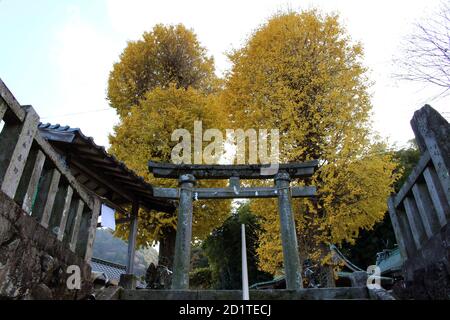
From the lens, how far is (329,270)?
1013cm

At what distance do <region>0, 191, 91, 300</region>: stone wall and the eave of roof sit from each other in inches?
112

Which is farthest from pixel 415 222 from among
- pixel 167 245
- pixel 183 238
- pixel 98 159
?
pixel 167 245

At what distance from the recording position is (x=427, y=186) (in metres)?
3.58

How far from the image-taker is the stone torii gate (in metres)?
7.21

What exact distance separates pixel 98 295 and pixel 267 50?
11.3 meters

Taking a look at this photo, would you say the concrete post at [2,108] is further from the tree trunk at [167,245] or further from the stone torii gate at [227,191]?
the tree trunk at [167,245]

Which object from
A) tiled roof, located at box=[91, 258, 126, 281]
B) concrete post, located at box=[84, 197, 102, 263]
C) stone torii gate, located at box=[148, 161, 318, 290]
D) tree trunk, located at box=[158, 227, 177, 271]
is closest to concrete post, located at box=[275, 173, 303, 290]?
stone torii gate, located at box=[148, 161, 318, 290]

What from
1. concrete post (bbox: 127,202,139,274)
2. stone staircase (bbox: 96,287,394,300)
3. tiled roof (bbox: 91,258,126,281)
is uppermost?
tiled roof (bbox: 91,258,126,281)

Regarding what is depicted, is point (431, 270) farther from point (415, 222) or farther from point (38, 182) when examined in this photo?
point (38, 182)

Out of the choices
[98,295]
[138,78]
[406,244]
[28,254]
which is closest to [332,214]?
[406,244]

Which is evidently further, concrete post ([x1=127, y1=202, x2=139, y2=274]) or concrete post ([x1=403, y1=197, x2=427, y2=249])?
concrete post ([x1=127, y1=202, x2=139, y2=274])

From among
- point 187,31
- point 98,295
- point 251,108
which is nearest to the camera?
point 98,295

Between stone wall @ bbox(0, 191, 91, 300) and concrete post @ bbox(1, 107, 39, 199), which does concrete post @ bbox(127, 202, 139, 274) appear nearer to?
stone wall @ bbox(0, 191, 91, 300)
